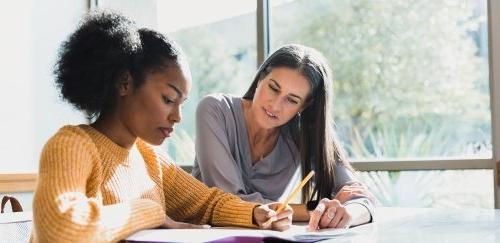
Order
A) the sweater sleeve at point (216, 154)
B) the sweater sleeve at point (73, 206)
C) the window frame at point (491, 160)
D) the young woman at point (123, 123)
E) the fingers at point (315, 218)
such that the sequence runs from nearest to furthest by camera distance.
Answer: the sweater sleeve at point (73, 206) < the young woman at point (123, 123) < the fingers at point (315, 218) < the sweater sleeve at point (216, 154) < the window frame at point (491, 160)

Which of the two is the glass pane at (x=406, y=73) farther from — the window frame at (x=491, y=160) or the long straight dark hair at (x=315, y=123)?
the long straight dark hair at (x=315, y=123)

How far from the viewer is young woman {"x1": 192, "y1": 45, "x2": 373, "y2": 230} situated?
5.92ft

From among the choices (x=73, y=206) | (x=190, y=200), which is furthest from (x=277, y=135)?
(x=73, y=206)

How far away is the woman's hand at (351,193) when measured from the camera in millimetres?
1673

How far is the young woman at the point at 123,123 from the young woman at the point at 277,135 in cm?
46

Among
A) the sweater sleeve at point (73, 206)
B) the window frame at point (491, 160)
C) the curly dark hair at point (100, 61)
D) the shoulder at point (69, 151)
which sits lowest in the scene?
the window frame at point (491, 160)

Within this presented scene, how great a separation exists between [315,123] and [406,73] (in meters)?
1.01

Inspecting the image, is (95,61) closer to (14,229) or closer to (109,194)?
(109,194)

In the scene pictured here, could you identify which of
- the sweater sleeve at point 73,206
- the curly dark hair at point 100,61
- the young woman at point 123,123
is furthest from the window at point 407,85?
the sweater sleeve at point 73,206

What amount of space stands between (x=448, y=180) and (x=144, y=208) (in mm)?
1885

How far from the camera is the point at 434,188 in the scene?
2.73 metres

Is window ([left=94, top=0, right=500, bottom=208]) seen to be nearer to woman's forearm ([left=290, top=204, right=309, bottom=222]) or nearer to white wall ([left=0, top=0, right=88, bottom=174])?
white wall ([left=0, top=0, right=88, bottom=174])

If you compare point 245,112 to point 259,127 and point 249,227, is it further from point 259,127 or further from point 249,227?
point 249,227

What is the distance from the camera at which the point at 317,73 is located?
6.23ft
